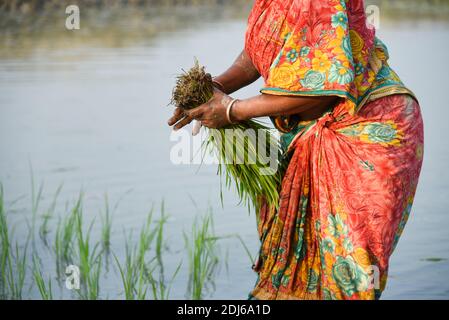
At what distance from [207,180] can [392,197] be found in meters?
3.76

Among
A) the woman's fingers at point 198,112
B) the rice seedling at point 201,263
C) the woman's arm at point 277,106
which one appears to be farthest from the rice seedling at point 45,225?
the woman's arm at point 277,106

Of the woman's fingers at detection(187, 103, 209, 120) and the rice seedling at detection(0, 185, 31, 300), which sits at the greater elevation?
the woman's fingers at detection(187, 103, 209, 120)

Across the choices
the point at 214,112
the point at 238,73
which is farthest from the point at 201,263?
the point at 214,112

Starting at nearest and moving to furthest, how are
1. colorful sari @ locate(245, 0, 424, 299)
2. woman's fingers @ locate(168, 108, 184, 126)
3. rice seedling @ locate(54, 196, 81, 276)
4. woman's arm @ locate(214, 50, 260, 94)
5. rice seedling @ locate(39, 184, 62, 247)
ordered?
colorful sari @ locate(245, 0, 424, 299), woman's fingers @ locate(168, 108, 184, 126), woman's arm @ locate(214, 50, 260, 94), rice seedling @ locate(54, 196, 81, 276), rice seedling @ locate(39, 184, 62, 247)

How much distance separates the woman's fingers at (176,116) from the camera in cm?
296

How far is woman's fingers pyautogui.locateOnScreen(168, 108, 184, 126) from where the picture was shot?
2.96 metres

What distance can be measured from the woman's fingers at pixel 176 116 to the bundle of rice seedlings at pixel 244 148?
0.03 meters

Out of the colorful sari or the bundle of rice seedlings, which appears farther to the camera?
the bundle of rice seedlings

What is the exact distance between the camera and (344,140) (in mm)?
2781

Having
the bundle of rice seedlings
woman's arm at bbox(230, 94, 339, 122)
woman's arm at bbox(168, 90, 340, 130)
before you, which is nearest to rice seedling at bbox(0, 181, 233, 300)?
the bundle of rice seedlings

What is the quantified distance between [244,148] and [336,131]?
0.38 meters

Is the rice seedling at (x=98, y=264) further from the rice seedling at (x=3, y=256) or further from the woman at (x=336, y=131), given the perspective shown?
the woman at (x=336, y=131)

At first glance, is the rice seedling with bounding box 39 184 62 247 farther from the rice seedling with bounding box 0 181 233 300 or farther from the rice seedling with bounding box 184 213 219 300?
the rice seedling with bounding box 184 213 219 300
